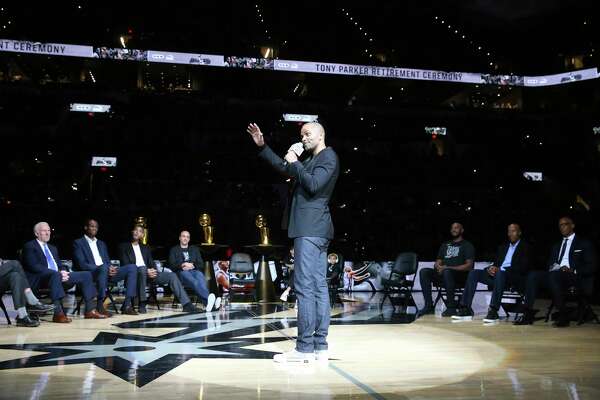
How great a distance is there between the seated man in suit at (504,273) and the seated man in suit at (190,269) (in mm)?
3031

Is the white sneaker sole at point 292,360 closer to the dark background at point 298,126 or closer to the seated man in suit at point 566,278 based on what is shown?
the seated man in suit at point 566,278

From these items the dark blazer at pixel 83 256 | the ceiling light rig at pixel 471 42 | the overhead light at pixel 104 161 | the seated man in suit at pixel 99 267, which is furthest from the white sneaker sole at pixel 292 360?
the ceiling light rig at pixel 471 42

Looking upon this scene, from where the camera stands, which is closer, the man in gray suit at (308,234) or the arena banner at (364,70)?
the man in gray suit at (308,234)

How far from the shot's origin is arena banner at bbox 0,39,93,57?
13.3 meters

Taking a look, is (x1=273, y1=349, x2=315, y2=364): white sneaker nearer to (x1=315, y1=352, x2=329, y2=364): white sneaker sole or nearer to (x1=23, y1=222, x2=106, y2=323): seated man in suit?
(x1=315, y1=352, x2=329, y2=364): white sneaker sole

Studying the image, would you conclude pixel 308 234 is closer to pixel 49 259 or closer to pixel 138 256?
pixel 49 259

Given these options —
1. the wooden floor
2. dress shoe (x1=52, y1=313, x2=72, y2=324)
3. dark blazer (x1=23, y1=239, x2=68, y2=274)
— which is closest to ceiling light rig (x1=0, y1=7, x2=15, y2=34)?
dark blazer (x1=23, y1=239, x2=68, y2=274)

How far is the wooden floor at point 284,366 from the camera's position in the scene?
246 centimetres

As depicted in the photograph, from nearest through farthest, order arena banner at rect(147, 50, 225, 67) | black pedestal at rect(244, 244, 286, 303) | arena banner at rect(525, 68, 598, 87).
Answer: black pedestal at rect(244, 244, 286, 303)
arena banner at rect(147, 50, 225, 67)
arena banner at rect(525, 68, 598, 87)

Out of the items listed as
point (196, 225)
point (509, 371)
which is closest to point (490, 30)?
point (196, 225)

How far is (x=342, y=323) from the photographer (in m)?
5.62

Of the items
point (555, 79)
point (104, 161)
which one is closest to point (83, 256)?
point (104, 161)

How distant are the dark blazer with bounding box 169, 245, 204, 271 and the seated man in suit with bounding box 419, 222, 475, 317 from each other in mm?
2970

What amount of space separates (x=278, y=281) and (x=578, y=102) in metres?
11.9
